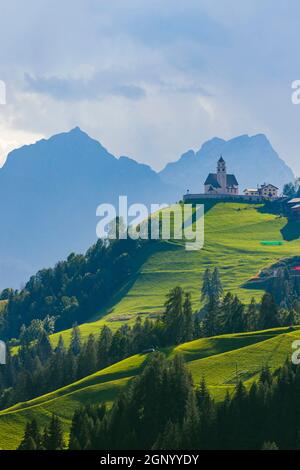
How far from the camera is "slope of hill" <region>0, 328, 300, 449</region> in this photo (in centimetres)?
14188

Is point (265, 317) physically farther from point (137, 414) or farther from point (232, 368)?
point (137, 414)

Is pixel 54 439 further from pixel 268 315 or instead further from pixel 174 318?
pixel 268 315

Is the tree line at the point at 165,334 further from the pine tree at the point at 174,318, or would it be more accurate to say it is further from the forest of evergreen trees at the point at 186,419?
the forest of evergreen trees at the point at 186,419

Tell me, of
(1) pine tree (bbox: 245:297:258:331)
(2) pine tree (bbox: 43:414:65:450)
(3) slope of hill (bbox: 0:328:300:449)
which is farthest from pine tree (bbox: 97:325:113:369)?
(2) pine tree (bbox: 43:414:65:450)

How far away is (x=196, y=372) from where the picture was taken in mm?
147500

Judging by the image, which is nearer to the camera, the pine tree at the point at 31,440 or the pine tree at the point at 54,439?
the pine tree at the point at 31,440

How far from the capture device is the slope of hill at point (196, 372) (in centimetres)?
14188

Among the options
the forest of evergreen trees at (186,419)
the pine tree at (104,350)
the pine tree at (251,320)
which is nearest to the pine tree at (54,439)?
the forest of evergreen trees at (186,419)
